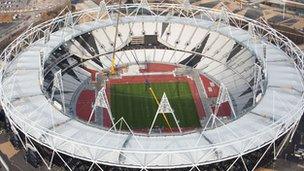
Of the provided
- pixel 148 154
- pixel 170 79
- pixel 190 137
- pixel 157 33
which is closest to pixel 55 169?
pixel 148 154

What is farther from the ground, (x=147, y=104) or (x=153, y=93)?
(x=153, y=93)

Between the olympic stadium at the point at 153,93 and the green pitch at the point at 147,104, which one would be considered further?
the green pitch at the point at 147,104

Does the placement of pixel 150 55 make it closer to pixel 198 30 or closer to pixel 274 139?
pixel 198 30

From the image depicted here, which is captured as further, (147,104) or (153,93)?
(153,93)

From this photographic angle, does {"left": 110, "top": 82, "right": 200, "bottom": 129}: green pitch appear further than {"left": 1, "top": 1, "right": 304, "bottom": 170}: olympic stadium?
Yes
